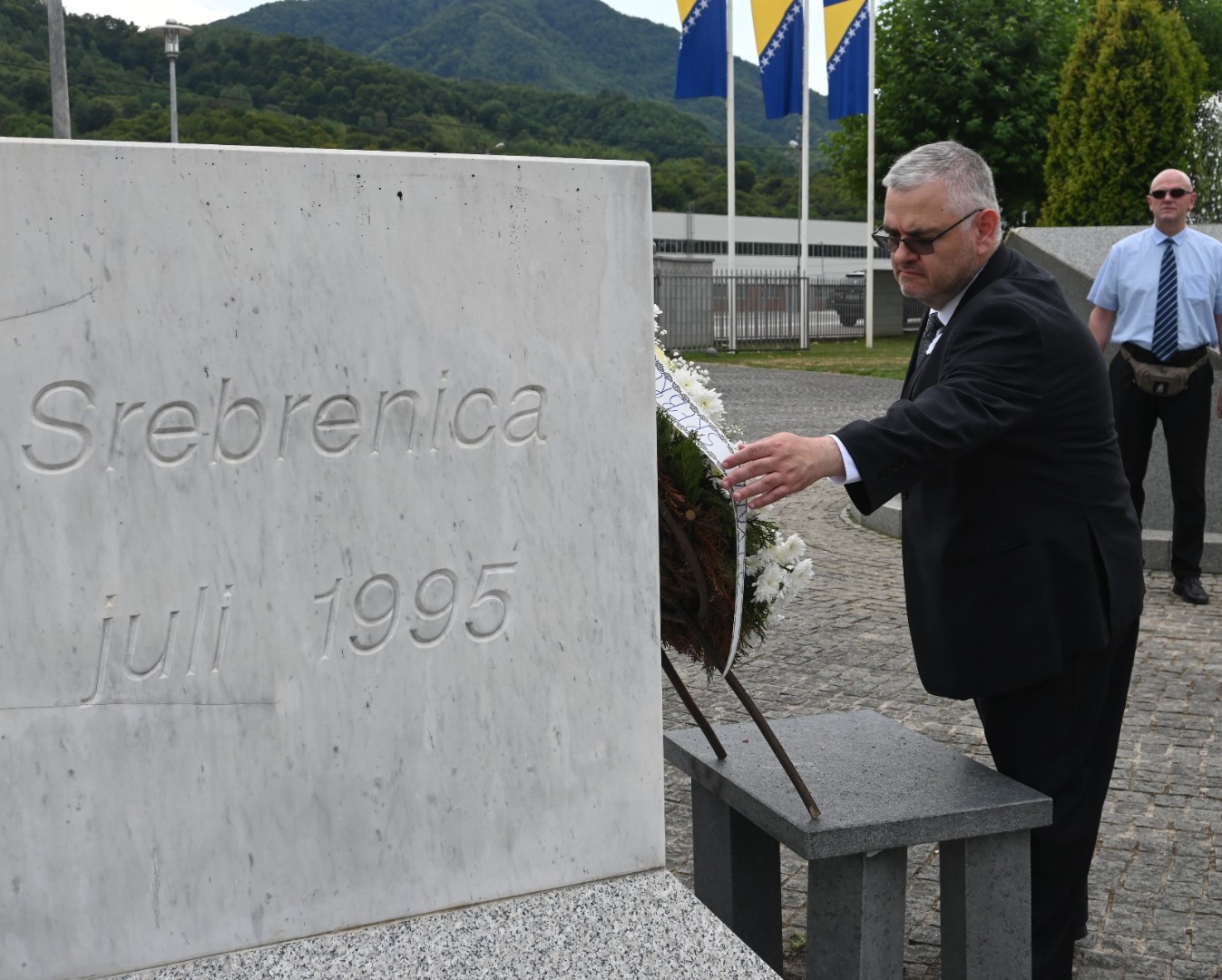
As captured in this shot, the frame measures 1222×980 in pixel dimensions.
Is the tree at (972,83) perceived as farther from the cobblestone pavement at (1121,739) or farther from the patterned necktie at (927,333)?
the patterned necktie at (927,333)

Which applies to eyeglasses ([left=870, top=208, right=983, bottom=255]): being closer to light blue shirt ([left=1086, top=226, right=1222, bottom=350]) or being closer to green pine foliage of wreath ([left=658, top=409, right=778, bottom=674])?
green pine foliage of wreath ([left=658, top=409, right=778, bottom=674])

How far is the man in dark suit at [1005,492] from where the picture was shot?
2.48m

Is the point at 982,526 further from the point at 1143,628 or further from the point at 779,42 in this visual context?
the point at 779,42

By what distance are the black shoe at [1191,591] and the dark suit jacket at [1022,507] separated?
14.9 ft

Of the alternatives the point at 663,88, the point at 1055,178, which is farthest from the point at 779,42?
the point at 663,88

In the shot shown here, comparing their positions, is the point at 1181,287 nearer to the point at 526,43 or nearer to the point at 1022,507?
the point at 1022,507

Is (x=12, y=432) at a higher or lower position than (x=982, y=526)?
higher

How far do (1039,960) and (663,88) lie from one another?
473 feet

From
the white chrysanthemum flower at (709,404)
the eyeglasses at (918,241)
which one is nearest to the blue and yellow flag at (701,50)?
the eyeglasses at (918,241)

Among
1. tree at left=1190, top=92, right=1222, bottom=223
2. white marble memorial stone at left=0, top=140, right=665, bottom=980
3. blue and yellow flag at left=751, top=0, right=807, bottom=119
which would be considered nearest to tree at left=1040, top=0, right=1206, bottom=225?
blue and yellow flag at left=751, top=0, right=807, bottom=119

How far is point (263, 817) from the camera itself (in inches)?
71.9

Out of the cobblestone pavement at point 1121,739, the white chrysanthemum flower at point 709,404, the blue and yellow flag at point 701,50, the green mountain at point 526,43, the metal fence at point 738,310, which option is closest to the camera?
the white chrysanthemum flower at point 709,404

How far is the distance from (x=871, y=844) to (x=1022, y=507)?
0.68m

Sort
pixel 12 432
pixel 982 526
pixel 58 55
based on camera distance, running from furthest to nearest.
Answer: pixel 58 55 < pixel 982 526 < pixel 12 432
